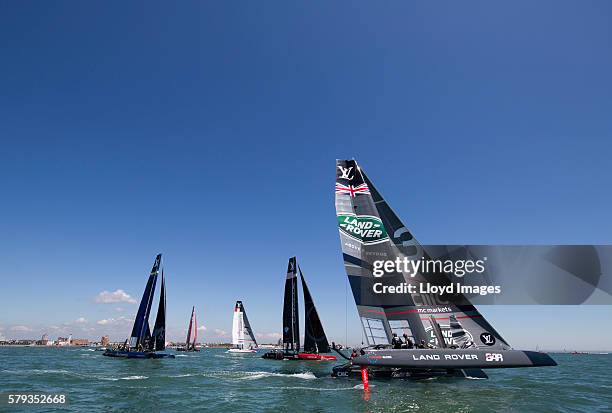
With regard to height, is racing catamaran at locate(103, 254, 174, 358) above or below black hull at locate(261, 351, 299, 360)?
above

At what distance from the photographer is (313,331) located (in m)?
48.6

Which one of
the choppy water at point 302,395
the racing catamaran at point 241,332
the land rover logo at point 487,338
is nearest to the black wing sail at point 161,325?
the racing catamaran at point 241,332

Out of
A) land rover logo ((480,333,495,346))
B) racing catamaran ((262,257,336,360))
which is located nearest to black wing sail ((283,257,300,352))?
racing catamaran ((262,257,336,360))

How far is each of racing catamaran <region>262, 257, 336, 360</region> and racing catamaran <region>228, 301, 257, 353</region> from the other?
1034 inches

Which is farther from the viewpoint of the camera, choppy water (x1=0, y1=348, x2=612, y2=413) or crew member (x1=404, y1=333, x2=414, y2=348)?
crew member (x1=404, y1=333, x2=414, y2=348)

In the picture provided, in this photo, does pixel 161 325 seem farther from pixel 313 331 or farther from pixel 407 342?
pixel 407 342

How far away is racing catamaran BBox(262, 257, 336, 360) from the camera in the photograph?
48.5 metres

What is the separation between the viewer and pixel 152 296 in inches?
2153

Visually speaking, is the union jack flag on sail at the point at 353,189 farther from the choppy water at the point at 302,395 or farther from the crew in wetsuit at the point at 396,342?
the choppy water at the point at 302,395

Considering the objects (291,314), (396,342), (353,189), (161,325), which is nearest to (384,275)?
(396,342)

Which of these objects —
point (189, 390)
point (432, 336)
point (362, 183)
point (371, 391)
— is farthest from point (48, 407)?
point (362, 183)

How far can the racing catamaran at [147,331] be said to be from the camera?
5166 centimetres

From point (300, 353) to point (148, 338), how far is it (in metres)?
20.5

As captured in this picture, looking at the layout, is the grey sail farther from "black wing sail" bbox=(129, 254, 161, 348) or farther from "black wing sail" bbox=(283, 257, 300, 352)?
"black wing sail" bbox=(129, 254, 161, 348)
